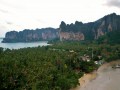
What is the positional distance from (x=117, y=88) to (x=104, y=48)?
51.4 m

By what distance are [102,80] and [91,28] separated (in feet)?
342

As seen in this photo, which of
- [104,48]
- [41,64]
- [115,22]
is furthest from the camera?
[115,22]

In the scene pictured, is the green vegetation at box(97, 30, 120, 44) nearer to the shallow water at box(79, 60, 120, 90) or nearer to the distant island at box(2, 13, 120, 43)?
the distant island at box(2, 13, 120, 43)

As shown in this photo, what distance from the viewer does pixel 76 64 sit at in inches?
2424

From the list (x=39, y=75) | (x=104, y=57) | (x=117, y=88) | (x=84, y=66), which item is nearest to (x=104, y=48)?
(x=104, y=57)

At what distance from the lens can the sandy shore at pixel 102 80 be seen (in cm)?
4800

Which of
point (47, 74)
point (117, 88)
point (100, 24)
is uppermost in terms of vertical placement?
point (100, 24)

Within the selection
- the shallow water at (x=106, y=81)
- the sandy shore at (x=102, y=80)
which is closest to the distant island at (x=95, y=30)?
the sandy shore at (x=102, y=80)

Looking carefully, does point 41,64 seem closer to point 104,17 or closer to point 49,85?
point 49,85

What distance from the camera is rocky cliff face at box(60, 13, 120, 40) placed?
466ft

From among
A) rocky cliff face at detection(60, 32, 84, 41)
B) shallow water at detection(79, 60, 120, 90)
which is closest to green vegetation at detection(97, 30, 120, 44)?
rocky cliff face at detection(60, 32, 84, 41)

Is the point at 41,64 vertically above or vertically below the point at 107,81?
above

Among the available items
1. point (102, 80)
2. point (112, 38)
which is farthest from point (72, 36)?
point (102, 80)

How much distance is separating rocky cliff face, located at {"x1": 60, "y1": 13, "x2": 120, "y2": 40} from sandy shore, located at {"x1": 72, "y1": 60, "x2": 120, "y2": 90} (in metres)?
76.3
